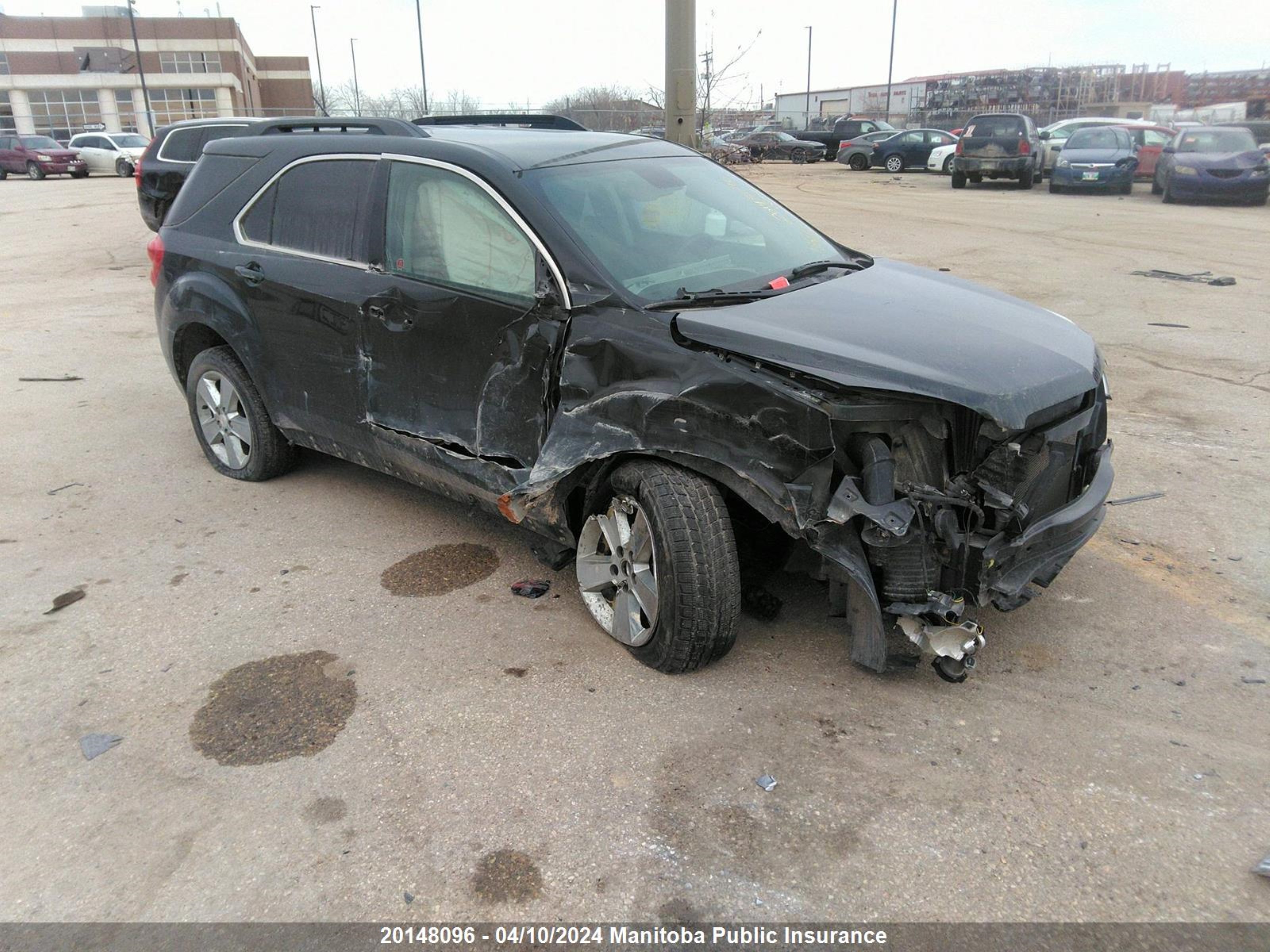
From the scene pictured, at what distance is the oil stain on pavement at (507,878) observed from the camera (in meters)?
2.46

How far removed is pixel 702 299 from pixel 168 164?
10377 mm

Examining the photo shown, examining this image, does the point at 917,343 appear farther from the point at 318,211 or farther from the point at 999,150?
the point at 999,150

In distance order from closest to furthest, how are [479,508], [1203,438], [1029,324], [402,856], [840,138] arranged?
[402,856]
[1029,324]
[479,508]
[1203,438]
[840,138]

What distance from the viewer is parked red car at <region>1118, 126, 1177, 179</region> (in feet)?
70.0

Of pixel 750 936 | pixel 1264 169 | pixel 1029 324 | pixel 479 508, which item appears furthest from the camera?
pixel 1264 169

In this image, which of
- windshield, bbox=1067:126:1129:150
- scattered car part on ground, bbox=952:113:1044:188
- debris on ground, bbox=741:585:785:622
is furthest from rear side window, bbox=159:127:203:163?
windshield, bbox=1067:126:1129:150

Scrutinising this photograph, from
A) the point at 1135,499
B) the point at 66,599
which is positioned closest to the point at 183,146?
the point at 66,599

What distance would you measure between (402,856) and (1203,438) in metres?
5.18

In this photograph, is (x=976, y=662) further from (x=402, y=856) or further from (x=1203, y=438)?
(x=1203, y=438)

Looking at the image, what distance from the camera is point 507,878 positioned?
2518mm

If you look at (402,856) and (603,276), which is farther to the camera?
(603,276)

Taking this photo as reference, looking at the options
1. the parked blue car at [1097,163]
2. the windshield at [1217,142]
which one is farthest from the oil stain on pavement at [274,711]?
the windshield at [1217,142]

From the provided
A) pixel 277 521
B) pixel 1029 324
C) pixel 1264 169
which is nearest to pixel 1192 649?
pixel 1029 324

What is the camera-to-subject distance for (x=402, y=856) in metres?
2.59
